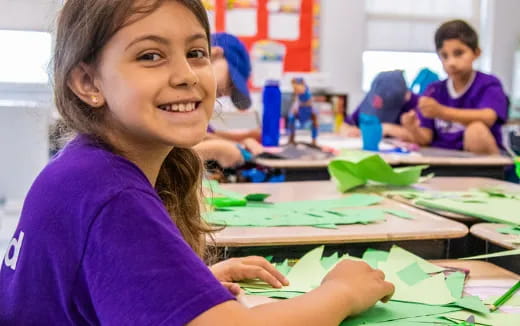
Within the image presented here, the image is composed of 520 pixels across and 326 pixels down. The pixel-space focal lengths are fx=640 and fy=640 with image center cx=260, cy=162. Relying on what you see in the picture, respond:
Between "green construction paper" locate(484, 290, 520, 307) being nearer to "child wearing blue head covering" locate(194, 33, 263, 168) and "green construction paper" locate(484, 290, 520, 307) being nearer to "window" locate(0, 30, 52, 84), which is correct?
"child wearing blue head covering" locate(194, 33, 263, 168)

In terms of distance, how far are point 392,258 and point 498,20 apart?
5368mm

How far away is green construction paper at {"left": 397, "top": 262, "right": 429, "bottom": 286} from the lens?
1031mm

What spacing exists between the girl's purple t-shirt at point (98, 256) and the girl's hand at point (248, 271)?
33 centimetres

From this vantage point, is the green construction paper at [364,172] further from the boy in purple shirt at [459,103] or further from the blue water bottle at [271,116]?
the boy in purple shirt at [459,103]

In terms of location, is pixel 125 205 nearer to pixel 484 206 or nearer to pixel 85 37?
pixel 85 37

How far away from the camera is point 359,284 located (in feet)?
2.91

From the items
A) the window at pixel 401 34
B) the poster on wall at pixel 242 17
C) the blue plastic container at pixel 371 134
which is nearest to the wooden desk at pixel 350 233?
the blue plastic container at pixel 371 134

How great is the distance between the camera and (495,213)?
1.43 metres

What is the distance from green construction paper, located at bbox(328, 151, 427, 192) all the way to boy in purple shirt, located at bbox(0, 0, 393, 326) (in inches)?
35.7

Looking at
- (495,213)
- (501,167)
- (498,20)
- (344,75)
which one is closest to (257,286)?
(495,213)

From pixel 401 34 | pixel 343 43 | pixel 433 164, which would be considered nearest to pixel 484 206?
pixel 433 164

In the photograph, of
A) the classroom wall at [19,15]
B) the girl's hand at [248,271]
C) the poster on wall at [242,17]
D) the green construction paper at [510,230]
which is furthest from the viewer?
the poster on wall at [242,17]

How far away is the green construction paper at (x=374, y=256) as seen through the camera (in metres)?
1.14

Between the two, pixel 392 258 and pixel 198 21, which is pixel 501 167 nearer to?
pixel 392 258
